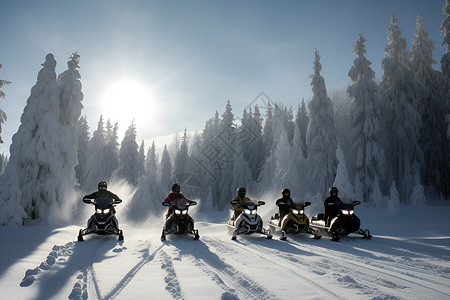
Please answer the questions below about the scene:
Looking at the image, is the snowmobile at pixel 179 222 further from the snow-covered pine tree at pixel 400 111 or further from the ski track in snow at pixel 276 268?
the snow-covered pine tree at pixel 400 111

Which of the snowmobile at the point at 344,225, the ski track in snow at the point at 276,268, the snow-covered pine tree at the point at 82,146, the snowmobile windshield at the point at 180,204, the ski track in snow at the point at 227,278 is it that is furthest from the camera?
the snow-covered pine tree at the point at 82,146

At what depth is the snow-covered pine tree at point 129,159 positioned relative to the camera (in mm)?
44344

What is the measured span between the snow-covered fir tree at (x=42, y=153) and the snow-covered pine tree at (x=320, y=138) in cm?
2194

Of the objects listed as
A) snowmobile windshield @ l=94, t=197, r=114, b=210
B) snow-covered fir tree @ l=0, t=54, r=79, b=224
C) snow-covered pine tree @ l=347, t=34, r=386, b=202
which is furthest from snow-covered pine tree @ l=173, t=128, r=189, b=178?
snowmobile windshield @ l=94, t=197, r=114, b=210

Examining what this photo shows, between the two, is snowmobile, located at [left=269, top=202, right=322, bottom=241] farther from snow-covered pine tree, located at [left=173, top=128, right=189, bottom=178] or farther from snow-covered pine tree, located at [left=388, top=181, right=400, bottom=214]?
snow-covered pine tree, located at [left=173, top=128, right=189, bottom=178]

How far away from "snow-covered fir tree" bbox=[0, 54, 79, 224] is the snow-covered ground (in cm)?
1086

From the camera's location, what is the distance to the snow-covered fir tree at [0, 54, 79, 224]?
688 inches

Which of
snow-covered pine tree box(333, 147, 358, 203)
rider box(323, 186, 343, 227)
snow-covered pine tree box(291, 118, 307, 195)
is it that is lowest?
rider box(323, 186, 343, 227)

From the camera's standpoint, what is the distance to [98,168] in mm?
45688

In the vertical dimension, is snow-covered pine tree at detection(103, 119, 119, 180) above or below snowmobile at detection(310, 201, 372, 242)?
above

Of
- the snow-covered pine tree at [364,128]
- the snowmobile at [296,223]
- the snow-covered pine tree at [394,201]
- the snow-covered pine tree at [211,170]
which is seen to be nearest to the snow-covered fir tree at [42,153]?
the snowmobile at [296,223]

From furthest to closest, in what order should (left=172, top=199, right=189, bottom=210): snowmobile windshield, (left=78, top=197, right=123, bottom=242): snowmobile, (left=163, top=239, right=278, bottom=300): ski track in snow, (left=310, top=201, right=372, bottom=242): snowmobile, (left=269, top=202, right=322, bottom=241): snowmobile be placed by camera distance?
1. (left=269, top=202, right=322, bottom=241): snowmobile
2. (left=172, top=199, right=189, bottom=210): snowmobile windshield
3. (left=310, top=201, right=372, bottom=242): snowmobile
4. (left=78, top=197, right=123, bottom=242): snowmobile
5. (left=163, top=239, right=278, bottom=300): ski track in snow

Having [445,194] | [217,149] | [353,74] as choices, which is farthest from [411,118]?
[217,149]

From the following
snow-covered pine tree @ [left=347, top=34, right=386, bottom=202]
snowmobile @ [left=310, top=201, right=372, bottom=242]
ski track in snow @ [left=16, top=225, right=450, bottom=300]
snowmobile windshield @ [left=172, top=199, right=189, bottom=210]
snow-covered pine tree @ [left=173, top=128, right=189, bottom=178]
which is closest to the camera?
ski track in snow @ [left=16, top=225, right=450, bottom=300]
